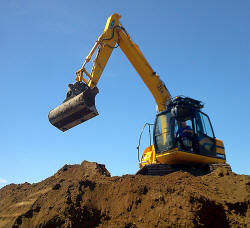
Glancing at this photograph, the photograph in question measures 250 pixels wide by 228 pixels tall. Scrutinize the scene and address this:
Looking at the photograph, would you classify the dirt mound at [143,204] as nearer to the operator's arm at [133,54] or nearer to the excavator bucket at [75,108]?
the excavator bucket at [75,108]

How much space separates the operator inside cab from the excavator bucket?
245 centimetres

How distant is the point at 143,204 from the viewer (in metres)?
5.24

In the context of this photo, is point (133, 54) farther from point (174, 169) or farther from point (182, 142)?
point (174, 169)

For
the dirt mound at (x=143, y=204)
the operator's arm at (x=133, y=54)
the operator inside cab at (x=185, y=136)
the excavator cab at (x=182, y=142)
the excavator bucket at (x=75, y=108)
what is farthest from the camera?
the operator's arm at (x=133, y=54)

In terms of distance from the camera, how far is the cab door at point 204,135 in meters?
7.60

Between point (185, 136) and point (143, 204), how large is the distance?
2.75 metres

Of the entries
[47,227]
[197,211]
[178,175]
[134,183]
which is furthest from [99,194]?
[197,211]

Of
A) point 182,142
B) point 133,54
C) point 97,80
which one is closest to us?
point 182,142

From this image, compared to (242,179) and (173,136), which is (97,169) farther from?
(242,179)

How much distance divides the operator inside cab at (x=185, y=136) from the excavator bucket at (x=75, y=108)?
8.03ft

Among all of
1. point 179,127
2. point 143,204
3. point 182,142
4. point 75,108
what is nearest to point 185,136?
point 182,142

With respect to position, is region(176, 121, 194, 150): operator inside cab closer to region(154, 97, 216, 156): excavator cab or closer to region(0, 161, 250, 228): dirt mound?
region(154, 97, 216, 156): excavator cab

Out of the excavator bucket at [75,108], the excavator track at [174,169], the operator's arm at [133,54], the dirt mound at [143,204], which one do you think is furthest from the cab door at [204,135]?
the excavator bucket at [75,108]

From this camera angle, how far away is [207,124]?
324 inches
